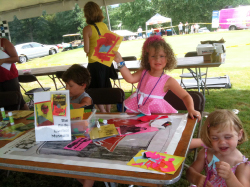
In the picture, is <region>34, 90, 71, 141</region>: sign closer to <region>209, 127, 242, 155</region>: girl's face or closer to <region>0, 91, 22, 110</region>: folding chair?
<region>209, 127, 242, 155</region>: girl's face

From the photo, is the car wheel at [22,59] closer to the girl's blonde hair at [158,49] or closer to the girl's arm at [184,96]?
the girl's blonde hair at [158,49]

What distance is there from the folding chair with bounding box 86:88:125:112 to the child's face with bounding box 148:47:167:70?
1.83 feet

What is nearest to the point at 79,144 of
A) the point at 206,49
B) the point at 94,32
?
the point at 94,32

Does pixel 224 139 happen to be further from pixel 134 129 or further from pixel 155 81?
pixel 155 81

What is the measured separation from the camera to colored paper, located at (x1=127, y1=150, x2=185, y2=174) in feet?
3.21

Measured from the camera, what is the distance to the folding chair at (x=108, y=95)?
2398mm

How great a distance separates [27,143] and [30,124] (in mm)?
408

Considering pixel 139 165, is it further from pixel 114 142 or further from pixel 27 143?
pixel 27 143

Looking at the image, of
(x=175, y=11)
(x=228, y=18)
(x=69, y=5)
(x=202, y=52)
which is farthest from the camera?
(x=175, y=11)

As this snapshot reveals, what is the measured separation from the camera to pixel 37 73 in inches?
181

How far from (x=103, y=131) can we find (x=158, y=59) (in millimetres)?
813

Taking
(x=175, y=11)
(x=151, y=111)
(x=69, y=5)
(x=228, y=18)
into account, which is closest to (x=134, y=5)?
(x=175, y=11)

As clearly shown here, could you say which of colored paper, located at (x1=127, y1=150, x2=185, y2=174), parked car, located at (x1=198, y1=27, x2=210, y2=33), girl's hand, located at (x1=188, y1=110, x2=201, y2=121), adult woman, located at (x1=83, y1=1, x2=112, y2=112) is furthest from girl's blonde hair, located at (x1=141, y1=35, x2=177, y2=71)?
parked car, located at (x1=198, y1=27, x2=210, y2=33)

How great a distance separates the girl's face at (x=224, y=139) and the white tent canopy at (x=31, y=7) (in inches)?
176
